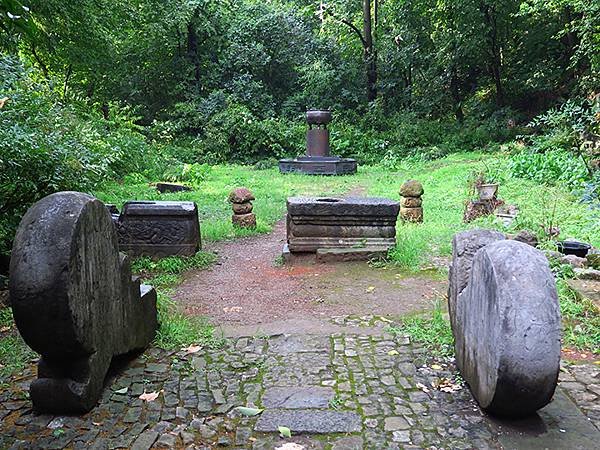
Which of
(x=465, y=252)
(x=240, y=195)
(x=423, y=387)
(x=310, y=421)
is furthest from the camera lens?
(x=240, y=195)

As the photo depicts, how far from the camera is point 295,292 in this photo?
19.4ft

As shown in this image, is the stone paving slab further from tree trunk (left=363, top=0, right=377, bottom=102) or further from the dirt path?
tree trunk (left=363, top=0, right=377, bottom=102)

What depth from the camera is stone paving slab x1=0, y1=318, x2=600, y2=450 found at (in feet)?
9.70

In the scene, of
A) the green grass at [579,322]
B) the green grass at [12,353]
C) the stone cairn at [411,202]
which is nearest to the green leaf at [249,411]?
the green grass at [12,353]

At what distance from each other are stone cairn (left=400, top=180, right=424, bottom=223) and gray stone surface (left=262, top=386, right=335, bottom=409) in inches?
230

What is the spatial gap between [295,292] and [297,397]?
2498 millimetres

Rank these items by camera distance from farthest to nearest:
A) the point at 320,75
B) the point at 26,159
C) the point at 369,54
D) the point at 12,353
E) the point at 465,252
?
the point at 369,54
the point at 320,75
the point at 26,159
the point at 12,353
the point at 465,252

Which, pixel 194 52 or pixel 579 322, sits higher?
pixel 194 52

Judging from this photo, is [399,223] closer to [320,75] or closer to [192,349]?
[192,349]

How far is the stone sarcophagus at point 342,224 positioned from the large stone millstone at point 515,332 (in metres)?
3.77

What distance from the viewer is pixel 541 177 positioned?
11594 mm

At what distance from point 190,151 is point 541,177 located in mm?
12745

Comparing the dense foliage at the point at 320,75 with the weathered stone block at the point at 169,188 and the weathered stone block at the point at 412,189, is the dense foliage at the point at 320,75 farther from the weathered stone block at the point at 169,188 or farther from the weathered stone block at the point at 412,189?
the weathered stone block at the point at 412,189

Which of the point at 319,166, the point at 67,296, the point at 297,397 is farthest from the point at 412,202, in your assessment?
the point at 319,166
